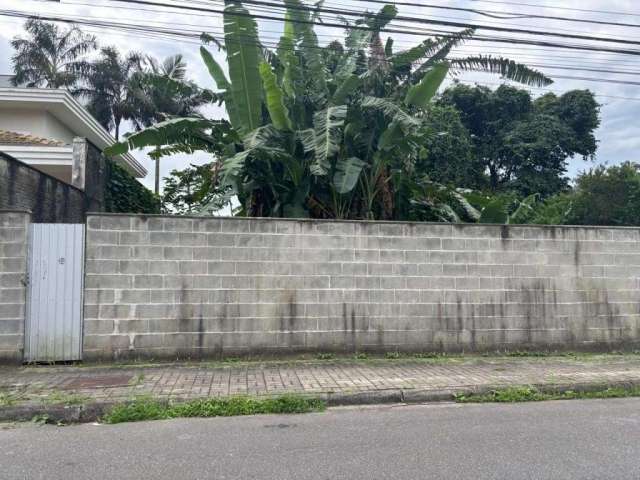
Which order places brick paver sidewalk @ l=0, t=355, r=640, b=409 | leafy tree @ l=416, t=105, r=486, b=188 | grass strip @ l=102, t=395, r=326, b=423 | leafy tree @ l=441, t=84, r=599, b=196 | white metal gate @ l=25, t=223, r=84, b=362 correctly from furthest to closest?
leafy tree @ l=441, t=84, r=599, b=196, leafy tree @ l=416, t=105, r=486, b=188, white metal gate @ l=25, t=223, r=84, b=362, brick paver sidewalk @ l=0, t=355, r=640, b=409, grass strip @ l=102, t=395, r=326, b=423

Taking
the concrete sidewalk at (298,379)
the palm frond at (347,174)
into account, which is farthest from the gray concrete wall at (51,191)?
the palm frond at (347,174)

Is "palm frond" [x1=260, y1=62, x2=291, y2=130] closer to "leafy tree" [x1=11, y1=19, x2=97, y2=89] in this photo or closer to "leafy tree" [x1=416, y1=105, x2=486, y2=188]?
"leafy tree" [x1=416, y1=105, x2=486, y2=188]

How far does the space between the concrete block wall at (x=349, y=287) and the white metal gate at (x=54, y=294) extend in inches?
6.5

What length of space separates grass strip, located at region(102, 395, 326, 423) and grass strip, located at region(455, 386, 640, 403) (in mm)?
1859

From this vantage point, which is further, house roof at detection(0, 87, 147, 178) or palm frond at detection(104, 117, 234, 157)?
house roof at detection(0, 87, 147, 178)

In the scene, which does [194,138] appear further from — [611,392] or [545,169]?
[545,169]

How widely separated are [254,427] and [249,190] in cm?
540

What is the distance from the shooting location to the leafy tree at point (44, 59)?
32.7m

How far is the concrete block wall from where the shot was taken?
25.1 feet

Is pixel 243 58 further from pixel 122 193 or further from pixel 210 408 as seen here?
pixel 210 408

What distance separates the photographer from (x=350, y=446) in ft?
15.2

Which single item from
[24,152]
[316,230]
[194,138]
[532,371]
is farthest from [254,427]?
[24,152]

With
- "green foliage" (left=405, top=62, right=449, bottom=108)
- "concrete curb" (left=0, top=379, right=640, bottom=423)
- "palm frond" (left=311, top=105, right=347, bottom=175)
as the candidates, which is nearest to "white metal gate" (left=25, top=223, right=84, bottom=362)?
"concrete curb" (left=0, top=379, right=640, bottom=423)

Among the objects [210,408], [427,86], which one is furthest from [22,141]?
[210,408]
